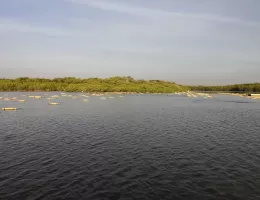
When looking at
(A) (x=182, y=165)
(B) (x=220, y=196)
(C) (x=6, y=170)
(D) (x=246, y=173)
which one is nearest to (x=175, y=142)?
(A) (x=182, y=165)

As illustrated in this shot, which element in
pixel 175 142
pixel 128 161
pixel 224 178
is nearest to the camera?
pixel 224 178

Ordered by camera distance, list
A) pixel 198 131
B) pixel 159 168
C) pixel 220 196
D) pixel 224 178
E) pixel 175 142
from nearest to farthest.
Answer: pixel 220 196
pixel 224 178
pixel 159 168
pixel 175 142
pixel 198 131

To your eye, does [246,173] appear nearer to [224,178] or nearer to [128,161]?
[224,178]

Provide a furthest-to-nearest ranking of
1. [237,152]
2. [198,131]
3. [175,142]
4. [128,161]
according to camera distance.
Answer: [198,131] → [175,142] → [237,152] → [128,161]

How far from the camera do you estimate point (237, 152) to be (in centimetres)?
3008

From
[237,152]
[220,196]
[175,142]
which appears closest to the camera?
[220,196]

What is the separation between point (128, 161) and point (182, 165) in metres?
5.24

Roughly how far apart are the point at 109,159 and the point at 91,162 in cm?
197

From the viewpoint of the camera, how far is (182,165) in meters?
25.2

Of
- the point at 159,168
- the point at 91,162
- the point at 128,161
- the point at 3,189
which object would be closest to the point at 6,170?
the point at 3,189

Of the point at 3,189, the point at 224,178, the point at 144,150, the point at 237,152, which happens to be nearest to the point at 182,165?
the point at 224,178

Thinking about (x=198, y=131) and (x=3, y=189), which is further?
(x=198, y=131)

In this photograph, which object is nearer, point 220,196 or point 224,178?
point 220,196

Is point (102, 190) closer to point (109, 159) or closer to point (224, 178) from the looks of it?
point (109, 159)
